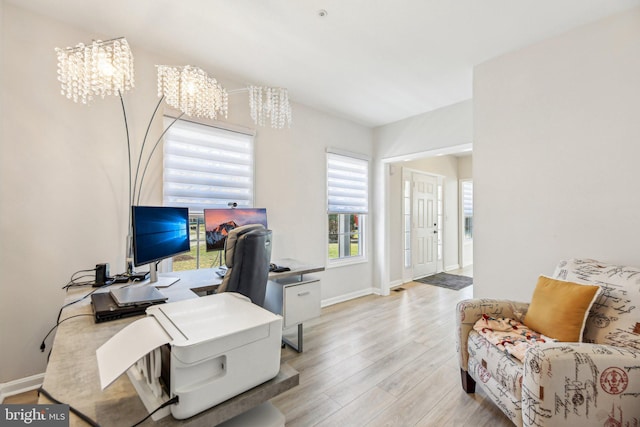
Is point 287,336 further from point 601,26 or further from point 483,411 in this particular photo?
point 601,26

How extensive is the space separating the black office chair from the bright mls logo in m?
0.95

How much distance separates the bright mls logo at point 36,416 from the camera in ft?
1.80

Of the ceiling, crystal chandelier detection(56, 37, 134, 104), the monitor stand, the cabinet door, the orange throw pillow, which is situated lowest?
the cabinet door

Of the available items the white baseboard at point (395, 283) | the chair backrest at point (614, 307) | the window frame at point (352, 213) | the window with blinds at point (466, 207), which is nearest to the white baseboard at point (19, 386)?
the window frame at point (352, 213)

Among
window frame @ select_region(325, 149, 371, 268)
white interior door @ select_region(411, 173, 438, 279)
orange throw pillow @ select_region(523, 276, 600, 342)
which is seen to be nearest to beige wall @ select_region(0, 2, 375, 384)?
window frame @ select_region(325, 149, 371, 268)

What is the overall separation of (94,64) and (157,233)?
1002mm

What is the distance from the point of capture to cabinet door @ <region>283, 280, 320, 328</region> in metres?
2.41

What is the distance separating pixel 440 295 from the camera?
430 cm

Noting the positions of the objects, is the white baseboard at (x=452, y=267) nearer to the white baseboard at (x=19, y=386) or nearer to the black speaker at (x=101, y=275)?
the black speaker at (x=101, y=275)

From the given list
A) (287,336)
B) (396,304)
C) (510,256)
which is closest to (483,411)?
(510,256)

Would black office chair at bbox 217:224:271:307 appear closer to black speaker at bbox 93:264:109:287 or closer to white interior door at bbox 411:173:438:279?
black speaker at bbox 93:264:109:287

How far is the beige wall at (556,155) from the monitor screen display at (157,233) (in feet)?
8.59

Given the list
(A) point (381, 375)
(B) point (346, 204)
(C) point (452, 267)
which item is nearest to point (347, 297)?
(B) point (346, 204)

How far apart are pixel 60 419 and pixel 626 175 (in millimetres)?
3057
